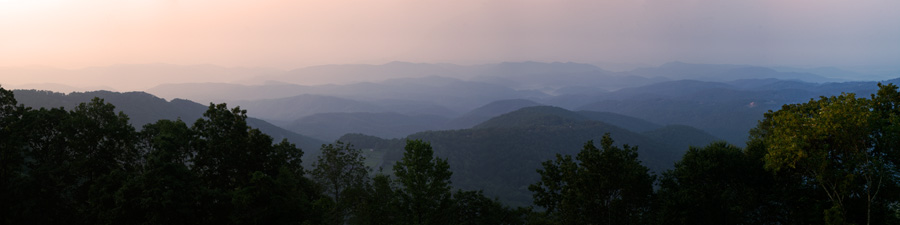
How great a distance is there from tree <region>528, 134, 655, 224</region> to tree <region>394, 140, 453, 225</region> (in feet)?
24.6

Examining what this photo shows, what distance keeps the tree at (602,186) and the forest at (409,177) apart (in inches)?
3.9

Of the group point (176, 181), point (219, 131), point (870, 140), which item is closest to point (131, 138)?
point (219, 131)

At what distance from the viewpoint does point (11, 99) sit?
23.3 m

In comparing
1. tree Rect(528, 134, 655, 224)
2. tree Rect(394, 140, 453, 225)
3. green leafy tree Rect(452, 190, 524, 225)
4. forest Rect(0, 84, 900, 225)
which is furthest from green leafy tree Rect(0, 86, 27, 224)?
tree Rect(528, 134, 655, 224)

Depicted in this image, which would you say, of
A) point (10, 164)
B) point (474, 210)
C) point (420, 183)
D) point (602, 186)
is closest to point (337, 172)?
point (420, 183)

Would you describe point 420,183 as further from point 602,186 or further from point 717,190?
point 717,190

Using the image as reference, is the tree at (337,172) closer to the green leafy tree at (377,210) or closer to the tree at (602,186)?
the green leafy tree at (377,210)

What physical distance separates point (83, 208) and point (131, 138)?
503 cm

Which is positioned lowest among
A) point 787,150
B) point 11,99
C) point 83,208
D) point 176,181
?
point 83,208

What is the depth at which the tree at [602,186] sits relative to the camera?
25.8 metres

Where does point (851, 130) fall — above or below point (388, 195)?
above

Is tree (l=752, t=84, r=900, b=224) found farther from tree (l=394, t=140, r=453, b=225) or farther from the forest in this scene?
tree (l=394, t=140, r=453, b=225)

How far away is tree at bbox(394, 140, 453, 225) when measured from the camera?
29.0 metres

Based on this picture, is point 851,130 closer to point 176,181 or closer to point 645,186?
point 645,186
